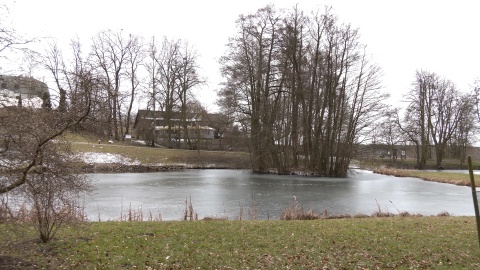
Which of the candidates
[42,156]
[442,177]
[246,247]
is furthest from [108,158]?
[42,156]

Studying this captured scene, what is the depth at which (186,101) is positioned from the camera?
53.0 meters

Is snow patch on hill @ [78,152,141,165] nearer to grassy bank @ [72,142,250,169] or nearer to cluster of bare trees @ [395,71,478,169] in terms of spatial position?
grassy bank @ [72,142,250,169]

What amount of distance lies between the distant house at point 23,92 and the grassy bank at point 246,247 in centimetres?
240

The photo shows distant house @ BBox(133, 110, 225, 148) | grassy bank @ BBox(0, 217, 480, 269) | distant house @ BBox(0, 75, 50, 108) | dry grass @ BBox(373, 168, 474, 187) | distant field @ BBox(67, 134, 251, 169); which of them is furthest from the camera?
distant house @ BBox(133, 110, 225, 148)

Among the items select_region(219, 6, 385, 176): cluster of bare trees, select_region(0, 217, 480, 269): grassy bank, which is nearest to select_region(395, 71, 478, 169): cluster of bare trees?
select_region(219, 6, 385, 176): cluster of bare trees

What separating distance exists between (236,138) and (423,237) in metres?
31.9

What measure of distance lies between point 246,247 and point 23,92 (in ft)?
16.6

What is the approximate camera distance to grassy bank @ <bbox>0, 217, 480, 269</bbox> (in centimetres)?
680

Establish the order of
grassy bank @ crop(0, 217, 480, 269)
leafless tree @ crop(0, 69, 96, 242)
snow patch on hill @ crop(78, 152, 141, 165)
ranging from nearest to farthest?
1. leafless tree @ crop(0, 69, 96, 242)
2. grassy bank @ crop(0, 217, 480, 269)
3. snow patch on hill @ crop(78, 152, 141, 165)

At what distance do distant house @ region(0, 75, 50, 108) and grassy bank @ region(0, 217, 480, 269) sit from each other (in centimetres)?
240

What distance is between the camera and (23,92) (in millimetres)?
5930

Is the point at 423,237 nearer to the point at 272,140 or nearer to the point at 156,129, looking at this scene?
the point at 272,140

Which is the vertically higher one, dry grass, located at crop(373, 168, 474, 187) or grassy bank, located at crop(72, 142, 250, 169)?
grassy bank, located at crop(72, 142, 250, 169)

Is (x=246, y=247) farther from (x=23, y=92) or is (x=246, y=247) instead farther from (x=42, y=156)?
→ (x=23, y=92)
